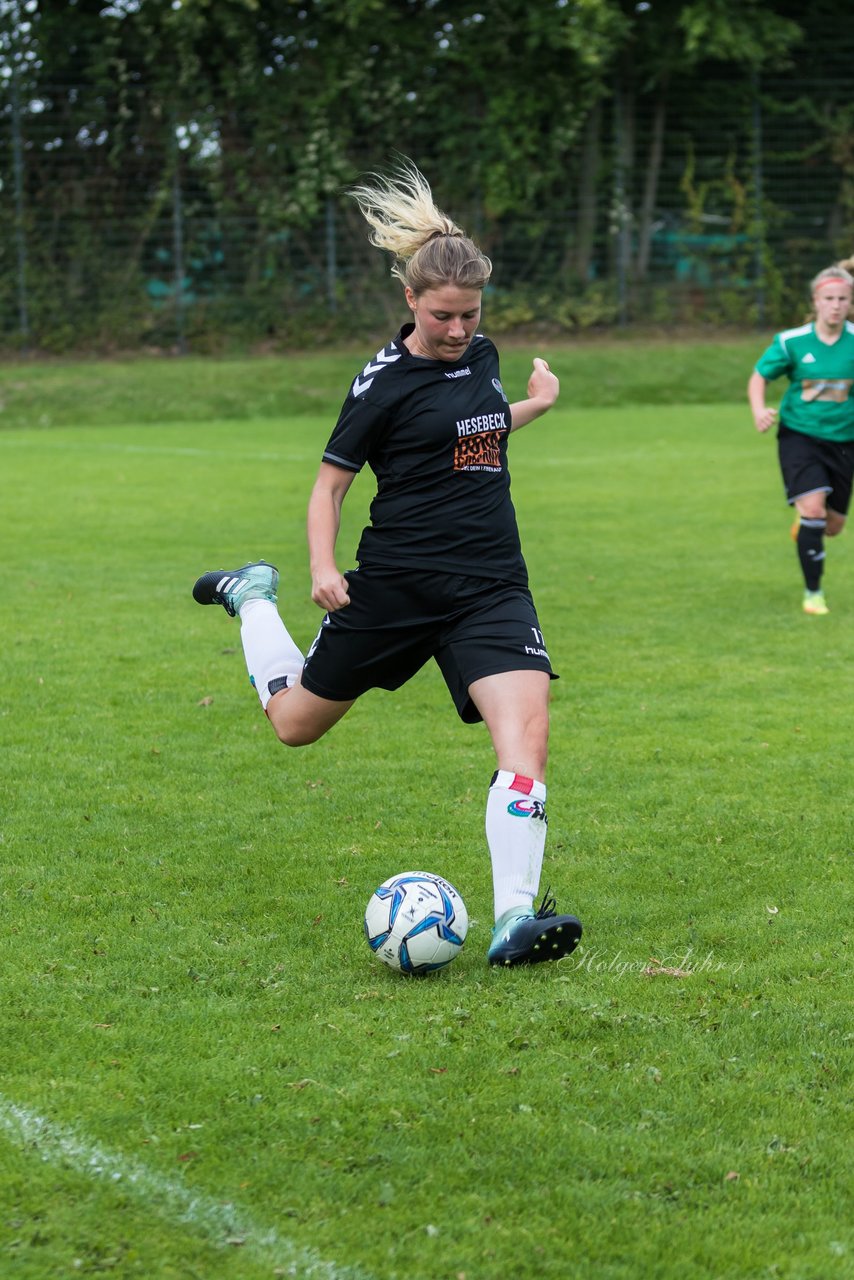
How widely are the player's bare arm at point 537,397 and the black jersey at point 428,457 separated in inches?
15.9

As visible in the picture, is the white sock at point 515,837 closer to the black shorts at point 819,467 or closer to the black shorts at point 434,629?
the black shorts at point 434,629

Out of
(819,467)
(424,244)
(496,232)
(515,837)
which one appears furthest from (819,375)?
(496,232)

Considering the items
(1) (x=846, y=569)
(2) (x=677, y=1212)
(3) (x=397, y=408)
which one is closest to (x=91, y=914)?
(3) (x=397, y=408)

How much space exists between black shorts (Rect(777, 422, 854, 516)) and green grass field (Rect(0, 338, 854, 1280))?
2.60 ft

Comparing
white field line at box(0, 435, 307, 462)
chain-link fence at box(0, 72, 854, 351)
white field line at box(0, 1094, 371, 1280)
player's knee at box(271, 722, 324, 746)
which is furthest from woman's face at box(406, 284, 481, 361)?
chain-link fence at box(0, 72, 854, 351)

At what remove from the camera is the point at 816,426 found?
394 inches

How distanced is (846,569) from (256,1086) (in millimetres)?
8948

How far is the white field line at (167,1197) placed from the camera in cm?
291

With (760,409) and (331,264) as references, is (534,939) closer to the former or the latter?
(760,409)

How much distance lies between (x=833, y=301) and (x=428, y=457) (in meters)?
5.70

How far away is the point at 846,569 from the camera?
11.7 metres

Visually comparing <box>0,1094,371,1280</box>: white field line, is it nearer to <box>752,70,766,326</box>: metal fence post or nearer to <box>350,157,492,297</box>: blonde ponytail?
<box>350,157,492,297</box>: blonde ponytail

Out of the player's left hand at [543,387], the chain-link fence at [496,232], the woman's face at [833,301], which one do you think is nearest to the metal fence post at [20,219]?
the chain-link fence at [496,232]

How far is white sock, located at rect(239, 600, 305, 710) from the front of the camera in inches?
212
